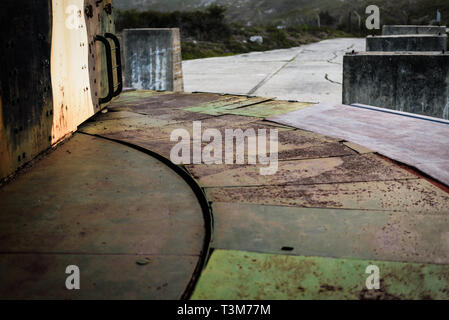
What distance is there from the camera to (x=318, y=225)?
2.04 m

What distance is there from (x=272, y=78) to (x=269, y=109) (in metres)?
4.59

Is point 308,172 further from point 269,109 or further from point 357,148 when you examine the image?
point 269,109

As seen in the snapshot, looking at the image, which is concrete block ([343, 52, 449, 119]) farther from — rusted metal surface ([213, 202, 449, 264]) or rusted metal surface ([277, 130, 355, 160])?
rusted metal surface ([213, 202, 449, 264])

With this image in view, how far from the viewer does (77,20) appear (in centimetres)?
349

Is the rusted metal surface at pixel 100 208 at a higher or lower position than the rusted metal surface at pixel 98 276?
higher

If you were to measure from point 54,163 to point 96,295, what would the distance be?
1.59m

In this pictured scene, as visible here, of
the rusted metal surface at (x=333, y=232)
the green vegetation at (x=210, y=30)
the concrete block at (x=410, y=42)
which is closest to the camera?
→ the rusted metal surface at (x=333, y=232)

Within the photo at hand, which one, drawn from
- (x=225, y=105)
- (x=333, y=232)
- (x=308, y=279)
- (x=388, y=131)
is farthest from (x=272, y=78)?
(x=308, y=279)

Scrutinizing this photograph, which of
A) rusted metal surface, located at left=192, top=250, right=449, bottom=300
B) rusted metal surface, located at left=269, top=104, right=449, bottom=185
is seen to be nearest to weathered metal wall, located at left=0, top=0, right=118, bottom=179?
rusted metal surface, located at left=192, top=250, right=449, bottom=300

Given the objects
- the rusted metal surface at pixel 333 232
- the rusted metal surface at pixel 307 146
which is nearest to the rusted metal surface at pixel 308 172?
the rusted metal surface at pixel 307 146

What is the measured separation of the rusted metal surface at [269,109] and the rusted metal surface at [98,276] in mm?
2779

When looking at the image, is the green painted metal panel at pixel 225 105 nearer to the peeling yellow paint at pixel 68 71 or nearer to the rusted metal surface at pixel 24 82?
the peeling yellow paint at pixel 68 71

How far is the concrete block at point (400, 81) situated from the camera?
444 centimetres
